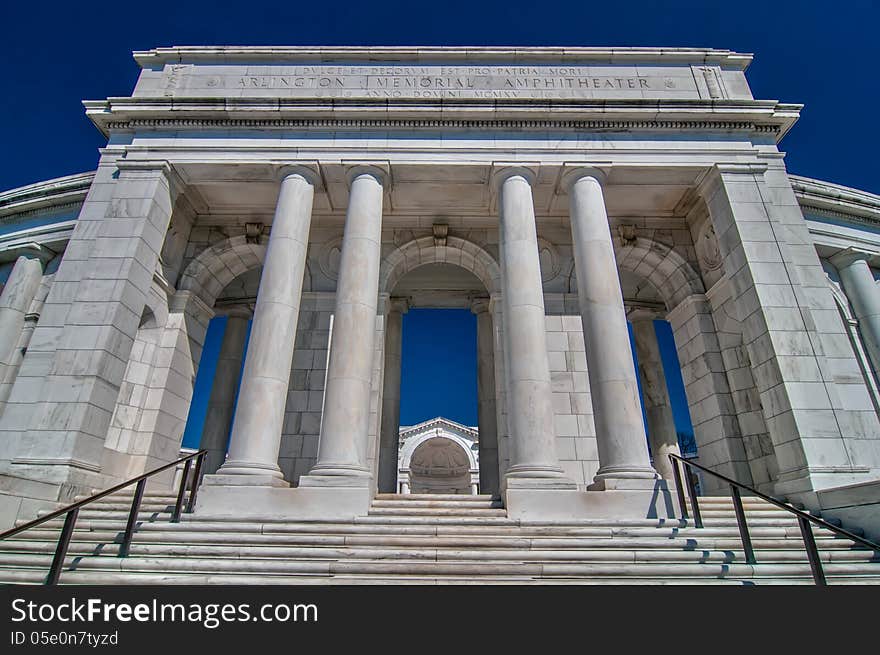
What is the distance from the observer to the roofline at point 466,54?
17688 mm

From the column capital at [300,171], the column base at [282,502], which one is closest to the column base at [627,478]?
the column base at [282,502]

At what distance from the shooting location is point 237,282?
22.8 metres

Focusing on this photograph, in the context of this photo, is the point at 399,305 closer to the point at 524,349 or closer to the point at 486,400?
the point at 486,400

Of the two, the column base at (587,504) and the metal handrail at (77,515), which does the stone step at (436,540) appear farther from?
the column base at (587,504)

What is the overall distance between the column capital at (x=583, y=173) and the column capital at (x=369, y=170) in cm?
569

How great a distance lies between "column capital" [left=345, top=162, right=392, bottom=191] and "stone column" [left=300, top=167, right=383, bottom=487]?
0.14 feet

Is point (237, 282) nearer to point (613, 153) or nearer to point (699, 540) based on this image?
point (613, 153)

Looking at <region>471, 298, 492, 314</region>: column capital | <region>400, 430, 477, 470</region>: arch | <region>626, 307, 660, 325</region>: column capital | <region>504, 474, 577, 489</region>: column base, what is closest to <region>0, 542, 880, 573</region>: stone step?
<region>504, 474, 577, 489</region>: column base

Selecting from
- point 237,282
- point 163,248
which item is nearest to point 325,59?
point 163,248

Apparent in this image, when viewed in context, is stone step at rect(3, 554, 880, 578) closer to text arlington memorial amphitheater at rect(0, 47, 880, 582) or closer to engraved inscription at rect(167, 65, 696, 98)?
text arlington memorial amphitheater at rect(0, 47, 880, 582)

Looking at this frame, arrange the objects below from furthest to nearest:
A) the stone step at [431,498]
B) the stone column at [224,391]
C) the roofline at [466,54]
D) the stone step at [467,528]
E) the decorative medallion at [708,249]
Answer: the stone column at [224,391] < the roofline at [466,54] < the decorative medallion at [708,249] < the stone step at [431,498] < the stone step at [467,528]

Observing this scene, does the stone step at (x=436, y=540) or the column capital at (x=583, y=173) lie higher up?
the column capital at (x=583, y=173)

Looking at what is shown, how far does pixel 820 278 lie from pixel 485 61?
12997 millimetres

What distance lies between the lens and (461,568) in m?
7.87
